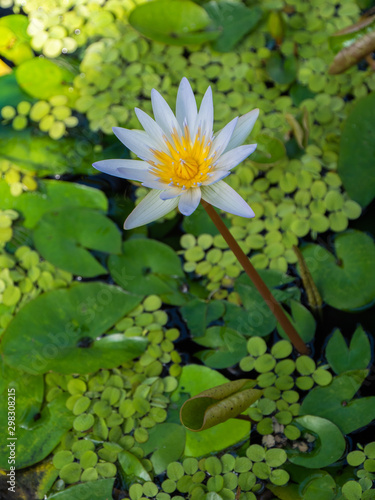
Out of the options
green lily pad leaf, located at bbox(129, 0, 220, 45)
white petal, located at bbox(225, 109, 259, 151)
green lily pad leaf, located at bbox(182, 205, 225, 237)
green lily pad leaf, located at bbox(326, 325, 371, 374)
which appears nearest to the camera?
white petal, located at bbox(225, 109, 259, 151)

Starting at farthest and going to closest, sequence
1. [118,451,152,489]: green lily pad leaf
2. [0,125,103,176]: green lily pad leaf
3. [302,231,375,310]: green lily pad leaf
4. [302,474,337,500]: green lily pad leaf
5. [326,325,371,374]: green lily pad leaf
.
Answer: [0,125,103,176]: green lily pad leaf < [302,231,375,310]: green lily pad leaf < [326,325,371,374]: green lily pad leaf < [118,451,152,489]: green lily pad leaf < [302,474,337,500]: green lily pad leaf

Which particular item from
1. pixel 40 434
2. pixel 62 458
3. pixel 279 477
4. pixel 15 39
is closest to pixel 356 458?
pixel 279 477

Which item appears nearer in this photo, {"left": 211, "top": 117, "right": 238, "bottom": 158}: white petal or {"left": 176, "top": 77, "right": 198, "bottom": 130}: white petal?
{"left": 211, "top": 117, "right": 238, "bottom": 158}: white petal

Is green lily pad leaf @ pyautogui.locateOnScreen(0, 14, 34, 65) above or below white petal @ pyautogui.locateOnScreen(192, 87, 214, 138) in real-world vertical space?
below

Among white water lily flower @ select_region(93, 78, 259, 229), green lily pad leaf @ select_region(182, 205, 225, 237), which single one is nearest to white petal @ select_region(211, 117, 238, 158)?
white water lily flower @ select_region(93, 78, 259, 229)

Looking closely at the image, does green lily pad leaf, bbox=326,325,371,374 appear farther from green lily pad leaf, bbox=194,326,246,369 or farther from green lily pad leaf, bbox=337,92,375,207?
green lily pad leaf, bbox=337,92,375,207

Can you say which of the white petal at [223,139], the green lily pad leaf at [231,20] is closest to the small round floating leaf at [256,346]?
the white petal at [223,139]

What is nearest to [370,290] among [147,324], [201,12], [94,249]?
[147,324]
